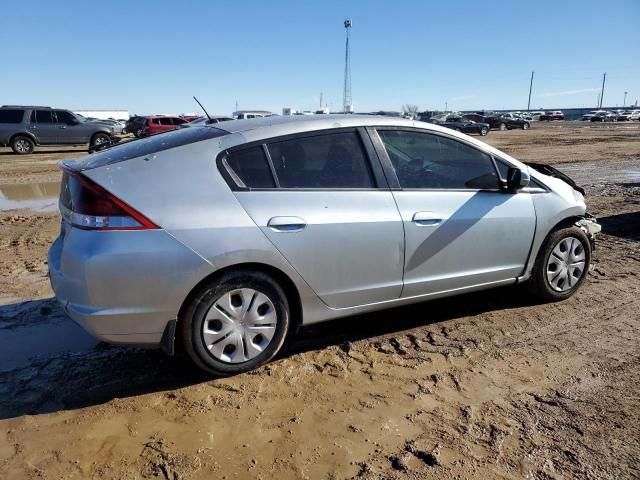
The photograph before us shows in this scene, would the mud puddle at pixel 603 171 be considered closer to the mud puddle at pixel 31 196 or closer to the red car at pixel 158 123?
the mud puddle at pixel 31 196

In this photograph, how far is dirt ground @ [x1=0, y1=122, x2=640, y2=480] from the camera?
8.34 ft

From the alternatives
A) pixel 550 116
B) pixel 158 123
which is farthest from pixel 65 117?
pixel 550 116

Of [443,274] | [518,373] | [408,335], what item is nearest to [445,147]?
[443,274]

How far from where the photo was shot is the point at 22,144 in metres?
21.0

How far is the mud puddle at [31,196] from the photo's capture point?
9703mm

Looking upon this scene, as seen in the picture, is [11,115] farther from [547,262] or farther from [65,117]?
[547,262]

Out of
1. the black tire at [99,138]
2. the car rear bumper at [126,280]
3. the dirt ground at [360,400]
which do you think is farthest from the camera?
the black tire at [99,138]

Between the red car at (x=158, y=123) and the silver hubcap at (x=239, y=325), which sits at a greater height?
the red car at (x=158, y=123)

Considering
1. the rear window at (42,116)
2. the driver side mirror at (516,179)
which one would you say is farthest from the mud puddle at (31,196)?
the rear window at (42,116)

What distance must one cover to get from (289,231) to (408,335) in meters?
1.42

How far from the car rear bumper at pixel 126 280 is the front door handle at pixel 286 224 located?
0.49 metres

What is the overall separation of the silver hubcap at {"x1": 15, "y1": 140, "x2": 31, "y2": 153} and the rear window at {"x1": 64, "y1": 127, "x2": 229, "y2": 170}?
20.8 m

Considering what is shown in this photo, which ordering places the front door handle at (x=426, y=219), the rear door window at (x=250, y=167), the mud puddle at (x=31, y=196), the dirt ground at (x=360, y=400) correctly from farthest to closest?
1. the mud puddle at (x=31, y=196)
2. the front door handle at (x=426, y=219)
3. the rear door window at (x=250, y=167)
4. the dirt ground at (x=360, y=400)

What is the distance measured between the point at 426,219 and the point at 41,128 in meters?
22.0
